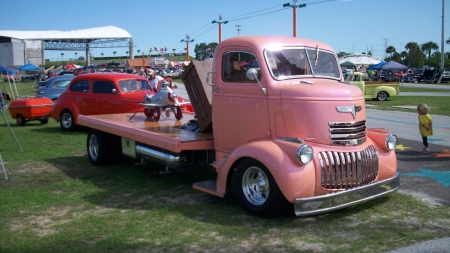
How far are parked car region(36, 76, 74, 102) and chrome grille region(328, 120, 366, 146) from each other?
1764 centimetres

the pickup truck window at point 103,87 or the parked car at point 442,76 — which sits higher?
the parked car at point 442,76

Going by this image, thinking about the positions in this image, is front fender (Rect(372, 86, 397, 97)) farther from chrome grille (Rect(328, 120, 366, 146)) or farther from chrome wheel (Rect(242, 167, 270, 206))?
chrome wheel (Rect(242, 167, 270, 206))

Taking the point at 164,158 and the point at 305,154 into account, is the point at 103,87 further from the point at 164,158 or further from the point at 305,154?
the point at 305,154

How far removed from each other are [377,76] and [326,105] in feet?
151

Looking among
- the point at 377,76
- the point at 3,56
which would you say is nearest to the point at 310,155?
the point at 377,76

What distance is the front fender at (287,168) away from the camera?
17.4 feet

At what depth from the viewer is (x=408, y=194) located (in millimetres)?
6797

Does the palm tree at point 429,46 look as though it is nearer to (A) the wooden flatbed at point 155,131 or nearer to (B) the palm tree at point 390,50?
(B) the palm tree at point 390,50

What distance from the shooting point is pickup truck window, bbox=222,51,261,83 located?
20.8 feet

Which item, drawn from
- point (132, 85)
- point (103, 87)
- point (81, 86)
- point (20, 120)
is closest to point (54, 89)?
point (20, 120)

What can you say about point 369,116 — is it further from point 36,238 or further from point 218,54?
point 36,238

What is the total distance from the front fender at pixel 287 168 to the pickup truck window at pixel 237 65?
1.08 meters

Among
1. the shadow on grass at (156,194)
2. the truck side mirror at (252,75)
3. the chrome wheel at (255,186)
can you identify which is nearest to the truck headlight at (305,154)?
the chrome wheel at (255,186)

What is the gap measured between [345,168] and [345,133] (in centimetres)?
46
